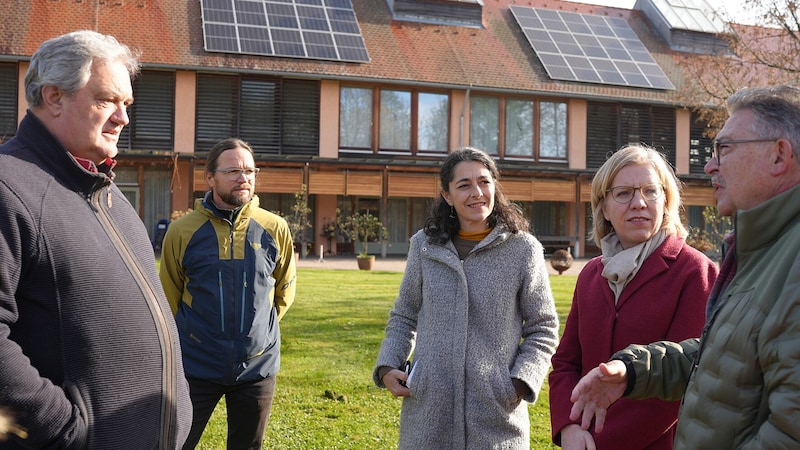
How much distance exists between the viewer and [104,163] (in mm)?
2615

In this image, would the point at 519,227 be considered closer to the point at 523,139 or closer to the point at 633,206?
the point at 633,206

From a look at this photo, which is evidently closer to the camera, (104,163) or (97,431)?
(97,431)

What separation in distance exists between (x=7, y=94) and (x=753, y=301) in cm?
2511

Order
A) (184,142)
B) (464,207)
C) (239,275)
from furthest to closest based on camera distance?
(184,142) → (239,275) → (464,207)

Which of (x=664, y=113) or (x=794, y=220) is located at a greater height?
(x=664, y=113)

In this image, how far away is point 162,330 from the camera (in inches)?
99.7

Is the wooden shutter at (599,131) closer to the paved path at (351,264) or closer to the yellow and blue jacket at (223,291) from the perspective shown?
the paved path at (351,264)

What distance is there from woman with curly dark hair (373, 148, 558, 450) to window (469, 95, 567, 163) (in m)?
23.4

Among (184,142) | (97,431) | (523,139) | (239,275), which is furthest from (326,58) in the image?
(97,431)

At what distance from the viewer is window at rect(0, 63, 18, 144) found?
2258 cm

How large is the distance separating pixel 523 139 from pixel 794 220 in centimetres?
2587

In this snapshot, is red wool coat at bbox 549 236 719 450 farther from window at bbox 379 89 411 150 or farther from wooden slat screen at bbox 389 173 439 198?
window at bbox 379 89 411 150

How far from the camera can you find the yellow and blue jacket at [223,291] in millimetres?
3963

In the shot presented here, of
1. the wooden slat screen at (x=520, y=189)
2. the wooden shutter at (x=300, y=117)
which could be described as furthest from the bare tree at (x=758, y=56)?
the wooden shutter at (x=300, y=117)
